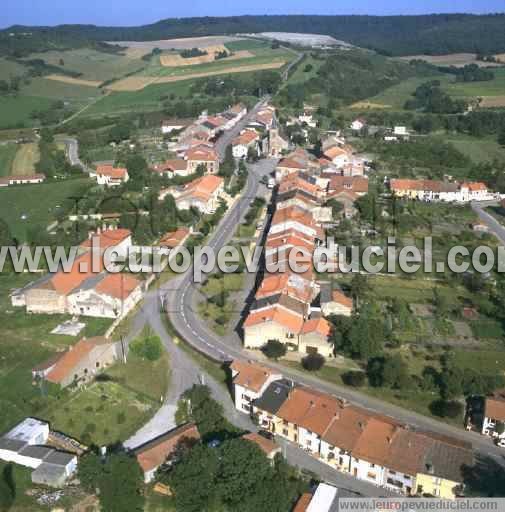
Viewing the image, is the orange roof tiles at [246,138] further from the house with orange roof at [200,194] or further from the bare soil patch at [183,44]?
the bare soil patch at [183,44]

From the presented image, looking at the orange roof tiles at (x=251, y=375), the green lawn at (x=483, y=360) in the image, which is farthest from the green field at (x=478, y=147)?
the orange roof tiles at (x=251, y=375)

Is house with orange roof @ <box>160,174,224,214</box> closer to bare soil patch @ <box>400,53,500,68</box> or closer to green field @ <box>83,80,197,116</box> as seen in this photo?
green field @ <box>83,80,197,116</box>

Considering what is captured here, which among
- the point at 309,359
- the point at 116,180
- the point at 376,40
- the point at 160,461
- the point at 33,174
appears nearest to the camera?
the point at 160,461

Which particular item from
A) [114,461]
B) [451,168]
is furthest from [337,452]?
[451,168]

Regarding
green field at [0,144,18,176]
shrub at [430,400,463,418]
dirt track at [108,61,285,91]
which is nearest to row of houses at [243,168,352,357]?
shrub at [430,400,463,418]

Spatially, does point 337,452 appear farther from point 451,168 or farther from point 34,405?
point 451,168
